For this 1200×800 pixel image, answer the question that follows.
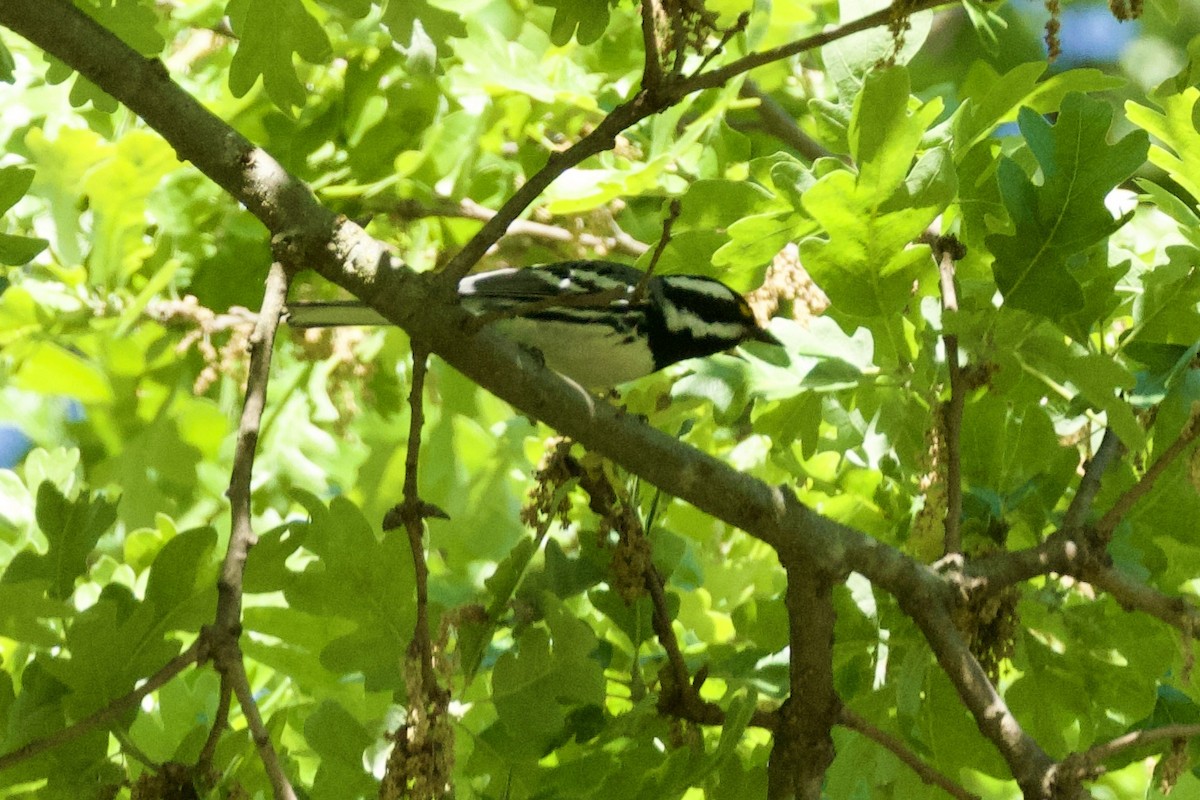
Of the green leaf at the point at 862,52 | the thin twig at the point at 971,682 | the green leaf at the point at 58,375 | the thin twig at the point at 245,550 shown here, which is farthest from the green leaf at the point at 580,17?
the green leaf at the point at 58,375

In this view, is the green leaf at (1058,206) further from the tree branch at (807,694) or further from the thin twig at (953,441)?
the tree branch at (807,694)

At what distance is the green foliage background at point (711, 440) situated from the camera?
1.42 meters

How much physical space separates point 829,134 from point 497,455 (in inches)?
43.1

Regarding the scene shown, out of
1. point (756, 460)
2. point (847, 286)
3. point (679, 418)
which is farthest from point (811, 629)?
point (756, 460)

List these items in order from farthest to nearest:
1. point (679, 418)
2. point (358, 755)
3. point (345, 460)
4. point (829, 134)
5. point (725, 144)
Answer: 1. point (345, 460)
2. point (725, 144)
3. point (679, 418)
4. point (829, 134)
5. point (358, 755)

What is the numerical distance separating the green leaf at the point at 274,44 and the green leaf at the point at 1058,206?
2.71 feet

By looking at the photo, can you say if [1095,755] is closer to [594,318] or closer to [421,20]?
[421,20]

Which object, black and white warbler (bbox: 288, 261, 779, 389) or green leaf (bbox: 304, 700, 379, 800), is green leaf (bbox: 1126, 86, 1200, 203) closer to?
black and white warbler (bbox: 288, 261, 779, 389)

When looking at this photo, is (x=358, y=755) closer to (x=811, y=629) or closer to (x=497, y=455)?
(x=811, y=629)

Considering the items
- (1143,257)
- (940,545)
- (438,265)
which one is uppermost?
(438,265)

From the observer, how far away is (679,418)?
192 cm

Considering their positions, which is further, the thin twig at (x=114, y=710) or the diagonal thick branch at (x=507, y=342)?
the diagonal thick branch at (x=507, y=342)

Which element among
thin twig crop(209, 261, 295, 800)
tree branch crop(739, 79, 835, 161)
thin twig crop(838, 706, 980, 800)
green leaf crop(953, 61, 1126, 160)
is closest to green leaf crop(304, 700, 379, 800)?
thin twig crop(209, 261, 295, 800)

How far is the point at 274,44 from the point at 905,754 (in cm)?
110
